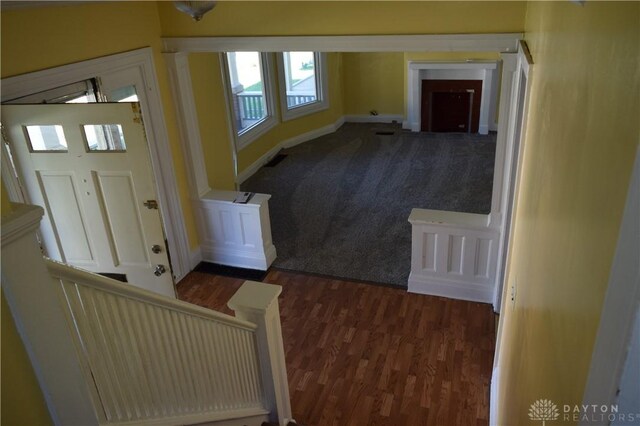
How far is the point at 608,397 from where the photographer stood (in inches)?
27.9

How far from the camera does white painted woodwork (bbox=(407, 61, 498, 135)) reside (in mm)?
8148

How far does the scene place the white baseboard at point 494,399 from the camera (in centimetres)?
295

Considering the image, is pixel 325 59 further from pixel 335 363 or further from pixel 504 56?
pixel 335 363

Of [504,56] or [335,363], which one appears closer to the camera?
[504,56]

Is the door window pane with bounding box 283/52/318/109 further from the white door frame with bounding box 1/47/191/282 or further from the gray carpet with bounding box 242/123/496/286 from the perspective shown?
the white door frame with bounding box 1/47/191/282

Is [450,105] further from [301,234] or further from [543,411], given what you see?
[543,411]

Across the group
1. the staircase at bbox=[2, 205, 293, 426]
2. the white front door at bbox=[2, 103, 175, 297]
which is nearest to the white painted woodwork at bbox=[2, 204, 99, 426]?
the staircase at bbox=[2, 205, 293, 426]

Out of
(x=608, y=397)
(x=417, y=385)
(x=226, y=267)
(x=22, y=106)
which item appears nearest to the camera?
(x=608, y=397)

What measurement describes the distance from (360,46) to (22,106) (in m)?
2.27

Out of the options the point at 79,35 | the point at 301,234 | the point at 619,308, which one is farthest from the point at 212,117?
the point at 619,308

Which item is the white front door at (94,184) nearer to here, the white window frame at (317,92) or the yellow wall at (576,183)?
the yellow wall at (576,183)

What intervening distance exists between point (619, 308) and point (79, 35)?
3.61 m

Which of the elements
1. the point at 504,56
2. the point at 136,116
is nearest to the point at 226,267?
the point at 136,116

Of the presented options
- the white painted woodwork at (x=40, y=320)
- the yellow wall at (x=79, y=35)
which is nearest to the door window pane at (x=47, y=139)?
the yellow wall at (x=79, y=35)
